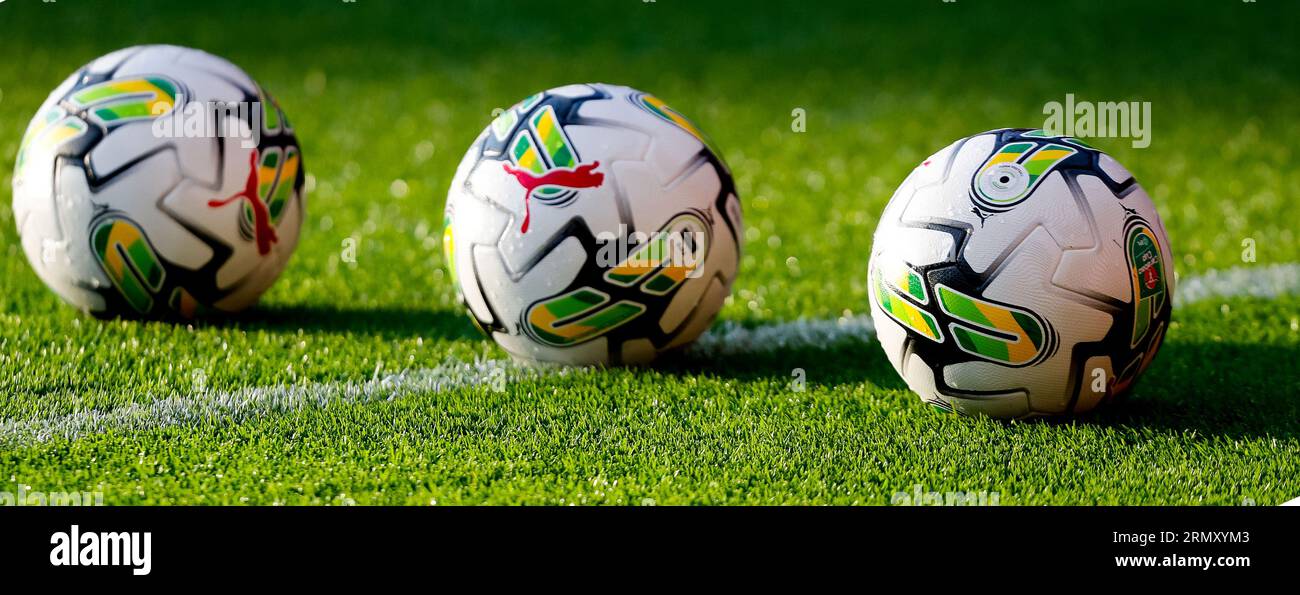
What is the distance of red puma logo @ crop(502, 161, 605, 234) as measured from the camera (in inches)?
232

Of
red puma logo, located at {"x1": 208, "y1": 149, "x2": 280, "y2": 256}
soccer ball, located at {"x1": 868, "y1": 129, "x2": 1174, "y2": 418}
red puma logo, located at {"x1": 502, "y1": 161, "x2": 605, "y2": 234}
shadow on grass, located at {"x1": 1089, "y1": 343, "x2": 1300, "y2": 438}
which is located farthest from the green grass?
red puma logo, located at {"x1": 502, "y1": 161, "x2": 605, "y2": 234}

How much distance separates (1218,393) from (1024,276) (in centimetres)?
142

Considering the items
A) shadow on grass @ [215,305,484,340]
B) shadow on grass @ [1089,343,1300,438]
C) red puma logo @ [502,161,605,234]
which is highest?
A: red puma logo @ [502,161,605,234]

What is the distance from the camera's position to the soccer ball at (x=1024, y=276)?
5.29m

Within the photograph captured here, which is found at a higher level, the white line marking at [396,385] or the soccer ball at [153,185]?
the soccer ball at [153,185]

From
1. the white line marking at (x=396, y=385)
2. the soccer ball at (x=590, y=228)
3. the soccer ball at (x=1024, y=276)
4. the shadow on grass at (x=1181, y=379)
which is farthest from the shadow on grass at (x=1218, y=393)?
the soccer ball at (x=590, y=228)

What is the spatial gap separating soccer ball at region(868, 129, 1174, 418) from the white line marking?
4.89 ft

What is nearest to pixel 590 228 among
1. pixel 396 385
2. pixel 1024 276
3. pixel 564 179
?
pixel 564 179

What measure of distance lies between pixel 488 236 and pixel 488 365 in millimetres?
747

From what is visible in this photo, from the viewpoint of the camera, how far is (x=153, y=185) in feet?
21.3

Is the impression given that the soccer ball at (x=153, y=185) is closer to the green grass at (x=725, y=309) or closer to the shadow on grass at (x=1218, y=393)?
the green grass at (x=725, y=309)

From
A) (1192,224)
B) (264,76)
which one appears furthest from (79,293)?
(264,76)

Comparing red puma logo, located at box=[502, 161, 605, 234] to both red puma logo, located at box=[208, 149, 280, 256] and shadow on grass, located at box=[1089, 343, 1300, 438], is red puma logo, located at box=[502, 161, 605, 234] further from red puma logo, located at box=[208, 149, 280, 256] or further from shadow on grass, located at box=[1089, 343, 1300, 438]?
shadow on grass, located at box=[1089, 343, 1300, 438]

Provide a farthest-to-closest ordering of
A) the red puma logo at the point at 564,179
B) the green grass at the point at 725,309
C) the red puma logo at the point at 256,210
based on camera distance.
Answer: the red puma logo at the point at 256,210 < the red puma logo at the point at 564,179 < the green grass at the point at 725,309
